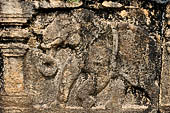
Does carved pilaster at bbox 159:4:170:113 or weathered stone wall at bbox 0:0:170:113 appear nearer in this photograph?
weathered stone wall at bbox 0:0:170:113

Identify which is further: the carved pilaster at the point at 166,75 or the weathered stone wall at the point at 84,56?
the carved pilaster at the point at 166,75

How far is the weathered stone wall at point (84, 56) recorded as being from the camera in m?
2.79

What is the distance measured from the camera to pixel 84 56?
2898 millimetres

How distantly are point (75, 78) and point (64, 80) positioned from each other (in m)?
0.12

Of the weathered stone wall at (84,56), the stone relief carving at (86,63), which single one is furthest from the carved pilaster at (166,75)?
the stone relief carving at (86,63)

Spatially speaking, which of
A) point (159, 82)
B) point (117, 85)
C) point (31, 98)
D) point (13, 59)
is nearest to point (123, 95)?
point (117, 85)

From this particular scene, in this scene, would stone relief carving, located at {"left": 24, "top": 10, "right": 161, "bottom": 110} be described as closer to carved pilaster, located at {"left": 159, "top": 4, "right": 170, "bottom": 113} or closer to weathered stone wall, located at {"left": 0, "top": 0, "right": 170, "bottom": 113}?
weathered stone wall, located at {"left": 0, "top": 0, "right": 170, "bottom": 113}

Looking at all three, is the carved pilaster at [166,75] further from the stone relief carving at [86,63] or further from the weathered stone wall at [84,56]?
the stone relief carving at [86,63]

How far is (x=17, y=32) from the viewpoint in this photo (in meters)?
2.79

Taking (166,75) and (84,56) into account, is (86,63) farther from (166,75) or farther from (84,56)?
(166,75)

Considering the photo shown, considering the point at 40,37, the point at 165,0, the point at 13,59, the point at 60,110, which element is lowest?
the point at 60,110

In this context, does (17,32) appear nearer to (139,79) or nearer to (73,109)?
(73,109)

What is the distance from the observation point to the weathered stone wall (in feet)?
9.14

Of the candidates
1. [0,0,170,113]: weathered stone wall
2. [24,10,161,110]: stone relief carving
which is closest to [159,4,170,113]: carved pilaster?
[0,0,170,113]: weathered stone wall
